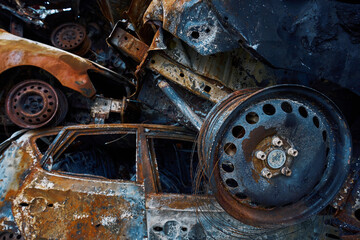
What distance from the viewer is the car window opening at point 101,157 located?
9.57 ft

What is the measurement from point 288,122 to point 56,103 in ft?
8.25

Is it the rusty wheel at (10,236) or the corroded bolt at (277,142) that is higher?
the corroded bolt at (277,142)

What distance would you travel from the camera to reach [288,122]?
180 cm

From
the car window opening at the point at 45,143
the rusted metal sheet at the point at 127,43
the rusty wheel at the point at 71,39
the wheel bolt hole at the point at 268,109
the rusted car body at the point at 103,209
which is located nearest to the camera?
the wheel bolt hole at the point at 268,109

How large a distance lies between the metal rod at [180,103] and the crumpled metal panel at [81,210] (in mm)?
803

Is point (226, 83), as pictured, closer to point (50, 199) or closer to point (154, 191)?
point (154, 191)

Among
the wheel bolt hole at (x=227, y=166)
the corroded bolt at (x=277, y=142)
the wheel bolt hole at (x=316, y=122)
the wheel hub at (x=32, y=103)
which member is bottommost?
the wheel hub at (x=32, y=103)

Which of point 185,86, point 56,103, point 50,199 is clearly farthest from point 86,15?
point 50,199

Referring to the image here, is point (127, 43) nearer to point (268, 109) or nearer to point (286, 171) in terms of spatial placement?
point (268, 109)

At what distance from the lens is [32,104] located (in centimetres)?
293

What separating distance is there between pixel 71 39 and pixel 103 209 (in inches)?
179

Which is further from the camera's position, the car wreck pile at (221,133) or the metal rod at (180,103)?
the metal rod at (180,103)

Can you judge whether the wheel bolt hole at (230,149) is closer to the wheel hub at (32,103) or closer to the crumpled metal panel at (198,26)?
the crumpled metal panel at (198,26)

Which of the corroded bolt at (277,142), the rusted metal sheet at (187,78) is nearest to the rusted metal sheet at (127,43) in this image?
the rusted metal sheet at (187,78)
